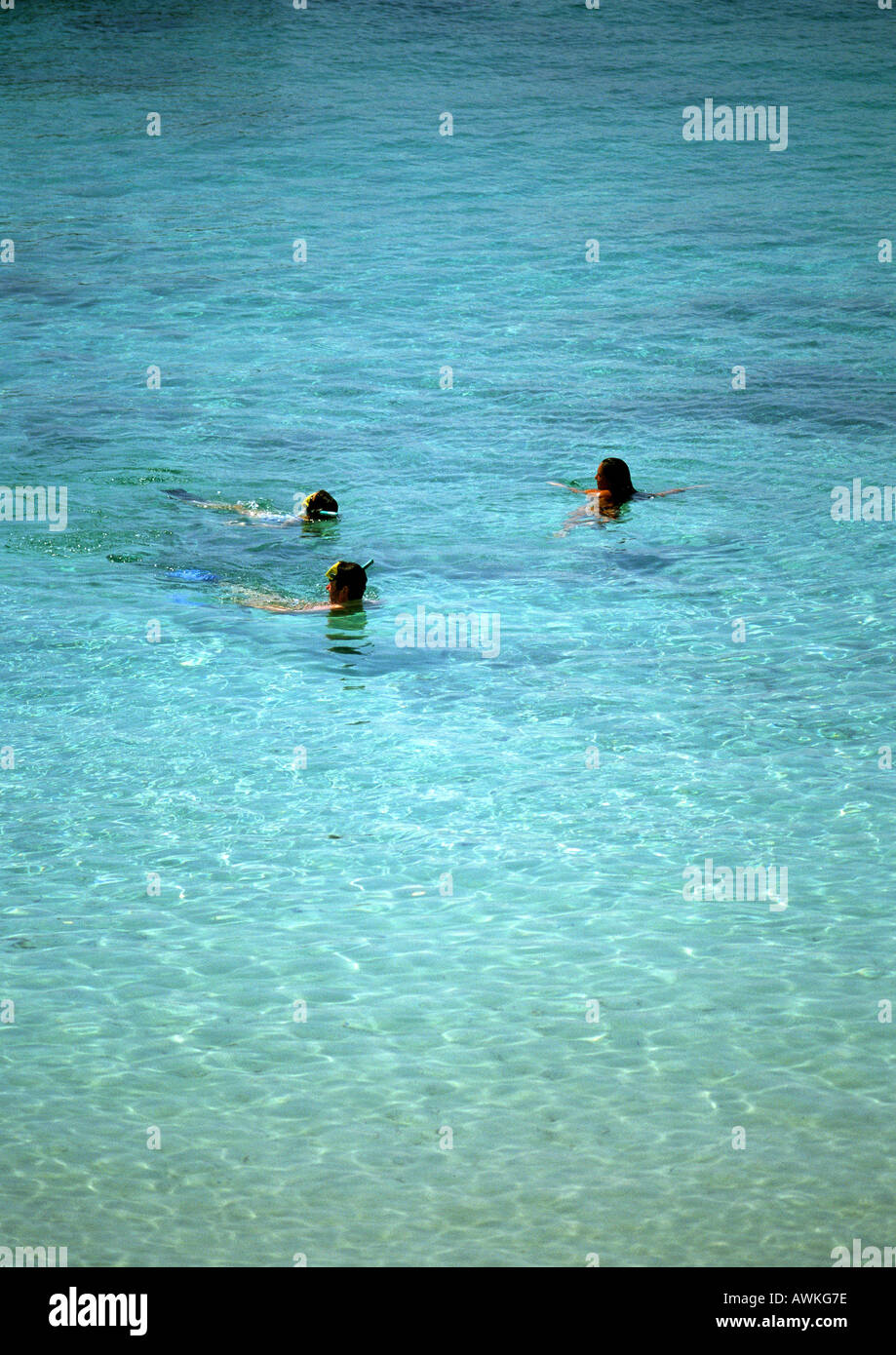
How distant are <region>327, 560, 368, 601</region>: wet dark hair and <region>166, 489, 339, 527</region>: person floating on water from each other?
1.54 m

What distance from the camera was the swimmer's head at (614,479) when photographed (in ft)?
36.0

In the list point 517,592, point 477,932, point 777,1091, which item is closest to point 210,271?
point 517,592

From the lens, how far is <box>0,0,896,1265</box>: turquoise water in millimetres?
5020

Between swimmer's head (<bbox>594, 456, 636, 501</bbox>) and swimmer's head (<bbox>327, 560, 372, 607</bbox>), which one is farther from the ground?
swimmer's head (<bbox>594, 456, 636, 501</bbox>)

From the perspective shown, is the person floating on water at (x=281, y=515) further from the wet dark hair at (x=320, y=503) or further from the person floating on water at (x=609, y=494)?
the person floating on water at (x=609, y=494)

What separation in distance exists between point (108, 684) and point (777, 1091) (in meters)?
4.80

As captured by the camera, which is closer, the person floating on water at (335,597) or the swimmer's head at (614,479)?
the person floating on water at (335,597)

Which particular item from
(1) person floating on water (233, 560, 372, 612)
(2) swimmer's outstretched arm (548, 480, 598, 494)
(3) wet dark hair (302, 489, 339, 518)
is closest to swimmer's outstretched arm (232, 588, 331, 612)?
(1) person floating on water (233, 560, 372, 612)

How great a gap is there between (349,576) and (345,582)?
50 millimetres

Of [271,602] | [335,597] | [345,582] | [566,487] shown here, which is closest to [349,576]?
[345,582]

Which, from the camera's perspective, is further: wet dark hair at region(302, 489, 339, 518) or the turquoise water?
wet dark hair at region(302, 489, 339, 518)

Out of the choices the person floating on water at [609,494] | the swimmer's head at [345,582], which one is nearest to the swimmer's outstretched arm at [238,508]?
the swimmer's head at [345,582]

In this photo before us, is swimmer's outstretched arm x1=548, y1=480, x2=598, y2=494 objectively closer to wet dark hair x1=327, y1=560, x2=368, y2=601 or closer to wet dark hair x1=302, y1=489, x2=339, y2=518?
wet dark hair x1=302, y1=489, x2=339, y2=518

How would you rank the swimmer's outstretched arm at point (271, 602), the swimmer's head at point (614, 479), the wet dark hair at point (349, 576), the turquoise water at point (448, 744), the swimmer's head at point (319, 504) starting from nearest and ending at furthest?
the turquoise water at point (448, 744) → the wet dark hair at point (349, 576) → the swimmer's outstretched arm at point (271, 602) → the swimmer's head at point (319, 504) → the swimmer's head at point (614, 479)
